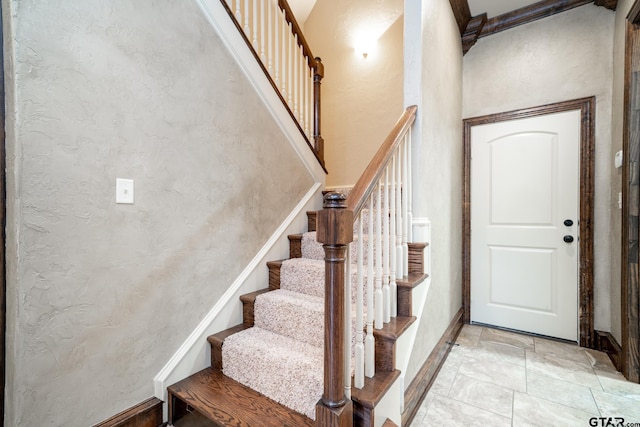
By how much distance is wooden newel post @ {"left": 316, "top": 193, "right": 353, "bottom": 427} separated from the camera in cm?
99

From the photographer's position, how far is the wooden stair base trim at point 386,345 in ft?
4.17

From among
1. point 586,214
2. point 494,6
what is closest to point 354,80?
point 494,6

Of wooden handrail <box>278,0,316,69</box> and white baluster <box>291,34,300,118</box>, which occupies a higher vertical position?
wooden handrail <box>278,0,316,69</box>

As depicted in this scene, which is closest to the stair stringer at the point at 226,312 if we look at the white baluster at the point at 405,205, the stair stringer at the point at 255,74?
the stair stringer at the point at 255,74

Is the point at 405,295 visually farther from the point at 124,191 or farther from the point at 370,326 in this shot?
the point at 124,191

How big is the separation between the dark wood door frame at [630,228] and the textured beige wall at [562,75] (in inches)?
14.7

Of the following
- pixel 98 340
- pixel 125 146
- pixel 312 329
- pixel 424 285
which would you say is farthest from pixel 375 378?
pixel 125 146

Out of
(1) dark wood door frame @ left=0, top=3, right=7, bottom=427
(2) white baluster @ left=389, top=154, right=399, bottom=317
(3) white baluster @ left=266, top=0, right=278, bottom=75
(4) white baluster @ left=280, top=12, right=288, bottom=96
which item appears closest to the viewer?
(1) dark wood door frame @ left=0, top=3, right=7, bottom=427

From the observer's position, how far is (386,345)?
129cm

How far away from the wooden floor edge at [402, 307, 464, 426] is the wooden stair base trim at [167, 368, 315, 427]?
0.58 metres

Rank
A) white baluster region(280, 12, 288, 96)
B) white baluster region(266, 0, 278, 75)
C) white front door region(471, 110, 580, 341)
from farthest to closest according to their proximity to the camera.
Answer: white front door region(471, 110, 580, 341) → white baluster region(280, 12, 288, 96) → white baluster region(266, 0, 278, 75)

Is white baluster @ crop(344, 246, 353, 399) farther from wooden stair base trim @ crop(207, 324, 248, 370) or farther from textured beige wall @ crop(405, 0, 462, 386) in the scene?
wooden stair base trim @ crop(207, 324, 248, 370)

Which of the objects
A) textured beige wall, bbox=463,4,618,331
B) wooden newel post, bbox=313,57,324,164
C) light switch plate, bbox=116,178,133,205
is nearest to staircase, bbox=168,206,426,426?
light switch plate, bbox=116,178,133,205

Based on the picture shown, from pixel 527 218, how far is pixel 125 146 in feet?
9.93
